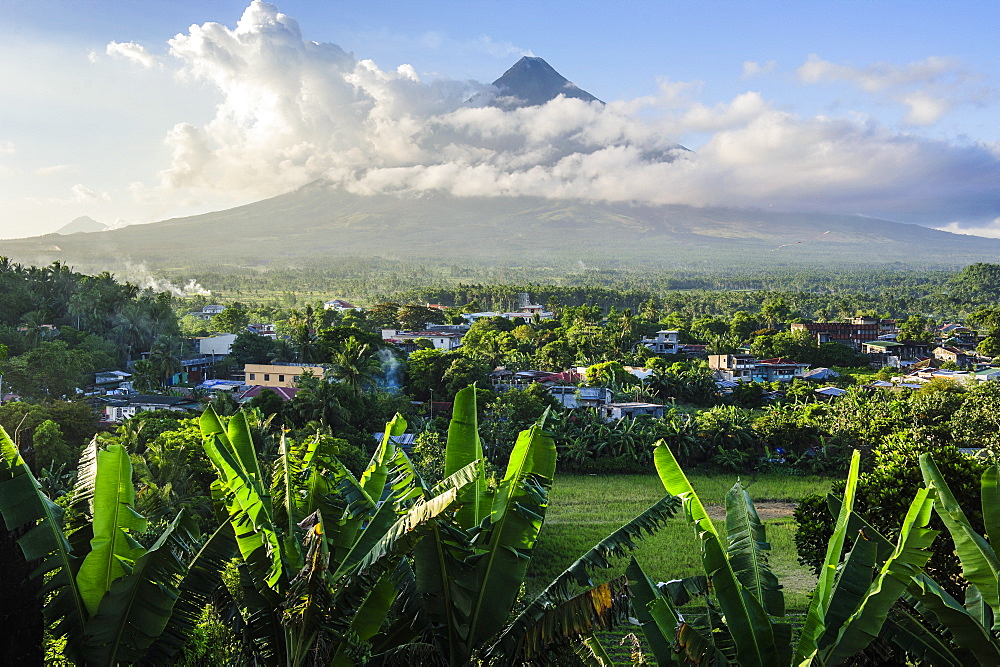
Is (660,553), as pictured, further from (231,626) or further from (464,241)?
(464,241)

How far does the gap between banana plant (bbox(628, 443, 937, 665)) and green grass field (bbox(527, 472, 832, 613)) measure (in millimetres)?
6105

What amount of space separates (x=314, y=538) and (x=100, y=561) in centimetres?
96

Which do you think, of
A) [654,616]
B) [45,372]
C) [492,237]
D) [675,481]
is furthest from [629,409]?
[492,237]

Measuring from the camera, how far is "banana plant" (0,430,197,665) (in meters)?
3.35

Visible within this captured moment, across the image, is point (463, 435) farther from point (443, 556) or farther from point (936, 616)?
point (936, 616)

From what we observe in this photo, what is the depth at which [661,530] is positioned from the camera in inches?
514

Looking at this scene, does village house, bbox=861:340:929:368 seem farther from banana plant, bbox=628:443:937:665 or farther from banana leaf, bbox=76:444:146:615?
banana leaf, bbox=76:444:146:615

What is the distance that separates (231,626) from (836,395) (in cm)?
2091

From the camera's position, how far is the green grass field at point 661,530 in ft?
34.7

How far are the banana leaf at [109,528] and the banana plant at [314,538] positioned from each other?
1.29 feet

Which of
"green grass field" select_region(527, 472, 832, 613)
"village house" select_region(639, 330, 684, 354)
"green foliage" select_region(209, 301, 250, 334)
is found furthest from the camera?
"green foliage" select_region(209, 301, 250, 334)

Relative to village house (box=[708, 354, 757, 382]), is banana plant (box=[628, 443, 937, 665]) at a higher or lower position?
higher

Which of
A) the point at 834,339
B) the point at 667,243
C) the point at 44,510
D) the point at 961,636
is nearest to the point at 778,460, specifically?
the point at 961,636

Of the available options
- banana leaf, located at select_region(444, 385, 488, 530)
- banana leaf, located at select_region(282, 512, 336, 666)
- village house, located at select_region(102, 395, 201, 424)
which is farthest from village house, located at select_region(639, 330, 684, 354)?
banana leaf, located at select_region(282, 512, 336, 666)
